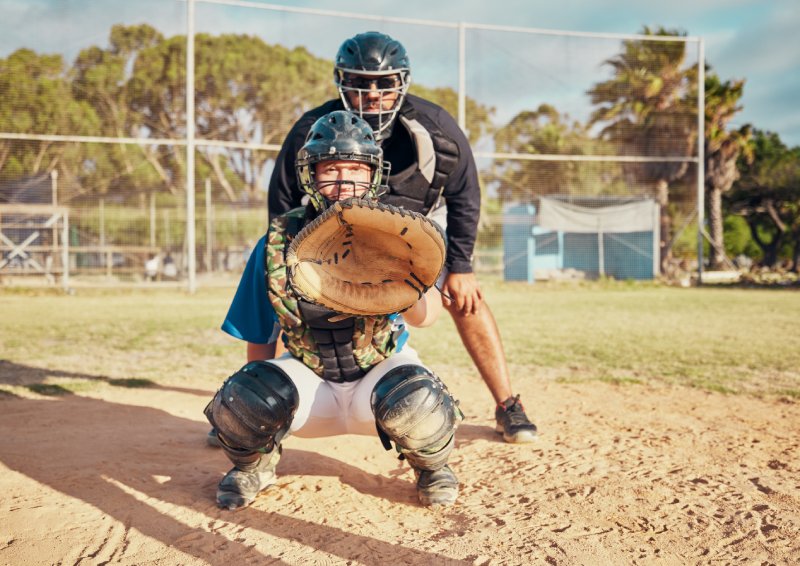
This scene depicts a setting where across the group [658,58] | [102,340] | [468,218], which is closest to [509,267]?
[658,58]

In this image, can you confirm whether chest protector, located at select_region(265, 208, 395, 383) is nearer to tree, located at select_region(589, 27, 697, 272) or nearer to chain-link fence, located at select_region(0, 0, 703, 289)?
chain-link fence, located at select_region(0, 0, 703, 289)

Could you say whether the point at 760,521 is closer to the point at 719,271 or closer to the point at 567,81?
the point at 567,81

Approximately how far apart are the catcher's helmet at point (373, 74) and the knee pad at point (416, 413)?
1.37 m

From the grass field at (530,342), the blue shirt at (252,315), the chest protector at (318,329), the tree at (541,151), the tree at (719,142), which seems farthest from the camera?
the tree at (719,142)

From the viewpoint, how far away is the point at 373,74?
10.5 feet

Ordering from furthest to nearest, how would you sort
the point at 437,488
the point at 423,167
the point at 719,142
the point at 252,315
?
1. the point at 719,142
2. the point at 423,167
3. the point at 252,315
4. the point at 437,488

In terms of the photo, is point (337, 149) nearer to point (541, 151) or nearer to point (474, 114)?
point (474, 114)

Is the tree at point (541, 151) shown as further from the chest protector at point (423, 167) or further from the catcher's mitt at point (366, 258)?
the catcher's mitt at point (366, 258)

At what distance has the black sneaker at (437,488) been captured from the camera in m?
2.45

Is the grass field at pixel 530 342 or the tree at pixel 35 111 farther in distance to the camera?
the tree at pixel 35 111

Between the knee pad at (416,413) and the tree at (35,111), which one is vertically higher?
the tree at (35,111)

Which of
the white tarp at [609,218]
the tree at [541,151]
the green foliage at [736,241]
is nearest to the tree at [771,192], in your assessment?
the green foliage at [736,241]

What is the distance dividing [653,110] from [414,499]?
18.4 m

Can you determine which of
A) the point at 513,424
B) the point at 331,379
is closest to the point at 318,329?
the point at 331,379
